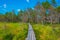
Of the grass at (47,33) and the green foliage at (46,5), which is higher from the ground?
the green foliage at (46,5)

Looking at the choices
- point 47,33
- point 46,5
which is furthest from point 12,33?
point 46,5

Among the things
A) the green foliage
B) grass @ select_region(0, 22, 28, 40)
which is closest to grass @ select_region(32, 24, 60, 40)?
grass @ select_region(0, 22, 28, 40)

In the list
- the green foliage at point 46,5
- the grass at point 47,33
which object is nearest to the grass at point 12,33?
the grass at point 47,33

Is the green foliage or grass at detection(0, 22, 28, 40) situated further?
the green foliage

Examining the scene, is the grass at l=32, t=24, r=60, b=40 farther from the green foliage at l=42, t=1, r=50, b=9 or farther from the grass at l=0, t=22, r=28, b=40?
the green foliage at l=42, t=1, r=50, b=9

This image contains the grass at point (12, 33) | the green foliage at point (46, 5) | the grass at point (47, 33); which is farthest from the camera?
the green foliage at point (46, 5)

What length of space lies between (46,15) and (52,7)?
7.46ft

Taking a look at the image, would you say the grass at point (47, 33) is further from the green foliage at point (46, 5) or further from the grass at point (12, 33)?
the green foliage at point (46, 5)

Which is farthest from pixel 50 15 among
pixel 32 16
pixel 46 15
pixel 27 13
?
pixel 27 13

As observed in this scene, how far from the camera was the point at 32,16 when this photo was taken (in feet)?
145

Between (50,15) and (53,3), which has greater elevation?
(53,3)

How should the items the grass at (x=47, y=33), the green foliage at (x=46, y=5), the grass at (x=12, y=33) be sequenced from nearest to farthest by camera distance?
1. the grass at (x=12, y=33)
2. the grass at (x=47, y=33)
3. the green foliage at (x=46, y=5)

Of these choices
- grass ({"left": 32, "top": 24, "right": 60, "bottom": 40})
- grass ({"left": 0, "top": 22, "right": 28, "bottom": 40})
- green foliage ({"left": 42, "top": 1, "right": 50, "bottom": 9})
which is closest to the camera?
grass ({"left": 0, "top": 22, "right": 28, "bottom": 40})

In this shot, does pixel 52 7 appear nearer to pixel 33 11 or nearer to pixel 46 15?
pixel 46 15
